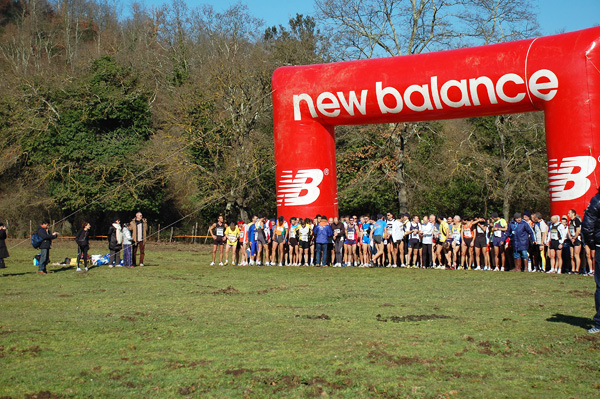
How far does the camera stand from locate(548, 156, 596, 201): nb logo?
1562 cm

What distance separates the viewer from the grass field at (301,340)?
230 inches

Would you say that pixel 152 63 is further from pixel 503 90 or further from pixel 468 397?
pixel 468 397

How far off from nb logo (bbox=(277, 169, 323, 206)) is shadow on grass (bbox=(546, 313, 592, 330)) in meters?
10.2

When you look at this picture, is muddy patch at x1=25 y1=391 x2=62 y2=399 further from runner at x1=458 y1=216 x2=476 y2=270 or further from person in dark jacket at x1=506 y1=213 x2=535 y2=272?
runner at x1=458 y1=216 x2=476 y2=270

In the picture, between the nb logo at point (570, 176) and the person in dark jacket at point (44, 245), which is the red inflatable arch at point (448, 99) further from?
the person in dark jacket at point (44, 245)

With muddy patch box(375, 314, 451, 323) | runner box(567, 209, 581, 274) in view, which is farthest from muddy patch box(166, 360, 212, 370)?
runner box(567, 209, 581, 274)

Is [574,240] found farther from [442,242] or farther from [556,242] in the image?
[442,242]

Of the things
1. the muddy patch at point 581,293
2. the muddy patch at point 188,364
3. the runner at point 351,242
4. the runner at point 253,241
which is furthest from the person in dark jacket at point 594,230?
the runner at point 253,241

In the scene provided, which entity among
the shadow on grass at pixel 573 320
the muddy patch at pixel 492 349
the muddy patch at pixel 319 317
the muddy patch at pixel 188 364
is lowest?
the muddy patch at pixel 188 364

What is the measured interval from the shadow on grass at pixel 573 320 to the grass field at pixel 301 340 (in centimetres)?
3

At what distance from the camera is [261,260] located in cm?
1903

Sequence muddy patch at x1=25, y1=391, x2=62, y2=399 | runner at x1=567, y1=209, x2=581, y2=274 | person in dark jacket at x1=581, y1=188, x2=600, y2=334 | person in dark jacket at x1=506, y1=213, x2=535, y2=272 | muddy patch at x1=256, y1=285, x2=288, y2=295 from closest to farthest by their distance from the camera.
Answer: muddy patch at x1=25, y1=391, x2=62, y2=399
person in dark jacket at x1=581, y1=188, x2=600, y2=334
muddy patch at x1=256, y1=285, x2=288, y2=295
runner at x1=567, y1=209, x2=581, y2=274
person in dark jacket at x1=506, y1=213, x2=535, y2=272

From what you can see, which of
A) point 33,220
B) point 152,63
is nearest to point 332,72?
point 33,220

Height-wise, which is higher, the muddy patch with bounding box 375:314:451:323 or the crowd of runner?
the crowd of runner
